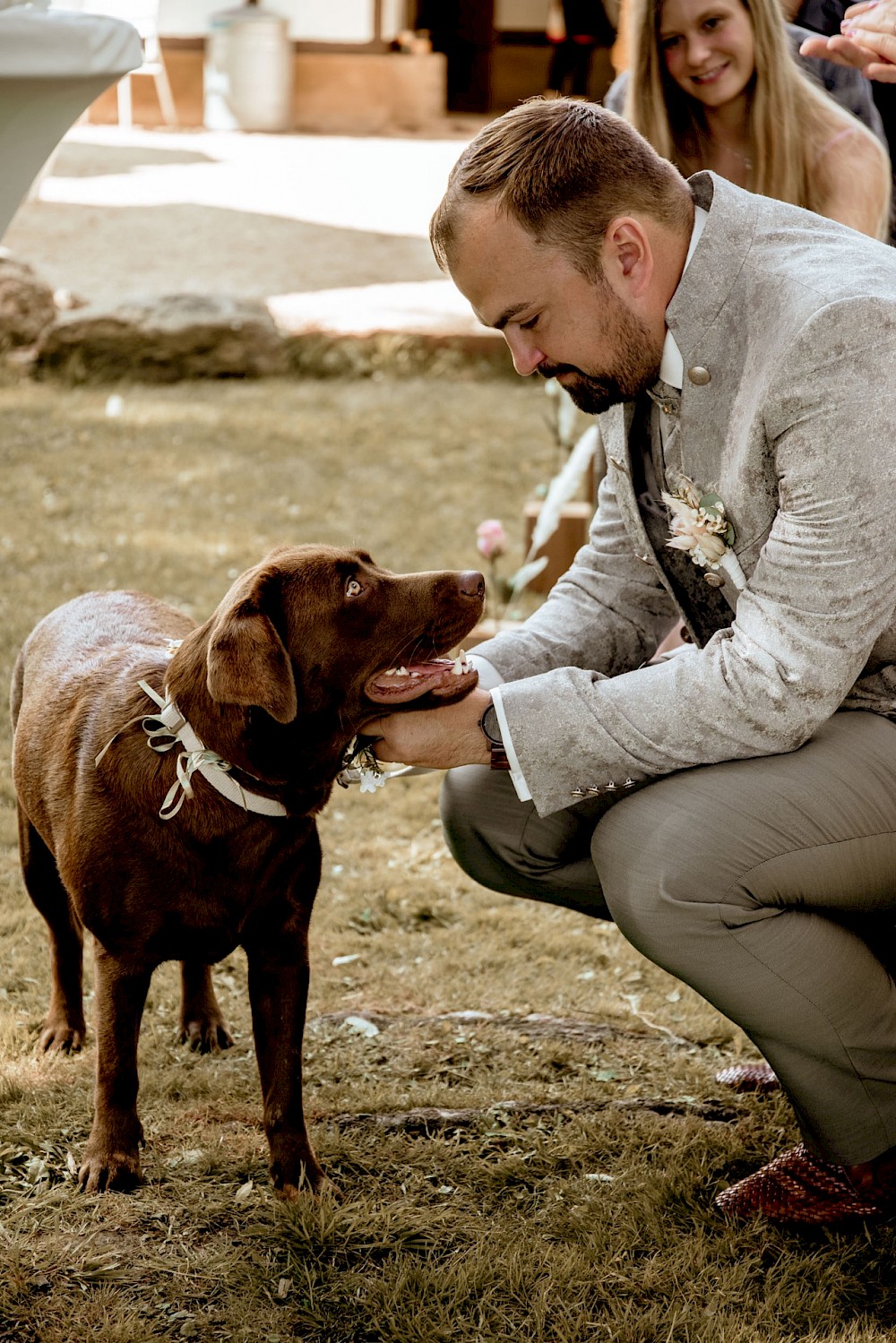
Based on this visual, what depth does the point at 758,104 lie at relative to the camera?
395cm

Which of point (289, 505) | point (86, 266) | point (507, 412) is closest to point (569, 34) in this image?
point (86, 266)

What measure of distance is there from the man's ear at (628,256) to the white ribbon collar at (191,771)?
1104 mm

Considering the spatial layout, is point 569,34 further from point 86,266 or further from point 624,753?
point 624,753

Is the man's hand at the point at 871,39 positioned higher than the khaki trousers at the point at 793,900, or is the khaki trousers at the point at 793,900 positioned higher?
the man's hand at the point at 871,39

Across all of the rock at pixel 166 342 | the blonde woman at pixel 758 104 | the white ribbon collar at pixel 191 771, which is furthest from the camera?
the rock at pixel 166 342

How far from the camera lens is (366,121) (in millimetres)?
18312

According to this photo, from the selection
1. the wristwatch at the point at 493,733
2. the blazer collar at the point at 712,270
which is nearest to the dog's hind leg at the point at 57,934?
the wristwatch at the point at 493,733

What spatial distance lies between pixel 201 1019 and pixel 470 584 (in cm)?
125

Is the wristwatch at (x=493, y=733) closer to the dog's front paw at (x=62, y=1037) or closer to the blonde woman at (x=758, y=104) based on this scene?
the dog's front paw at (x=62, y=1037)

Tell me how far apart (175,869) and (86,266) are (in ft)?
31.7

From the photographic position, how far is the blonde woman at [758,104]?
388cm

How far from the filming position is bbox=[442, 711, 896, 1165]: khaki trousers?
2.54 m

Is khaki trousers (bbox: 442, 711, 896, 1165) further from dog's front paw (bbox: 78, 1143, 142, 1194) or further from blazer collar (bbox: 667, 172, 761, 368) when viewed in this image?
dog's front paw (bbox: 78, 1143, 142, 1194)

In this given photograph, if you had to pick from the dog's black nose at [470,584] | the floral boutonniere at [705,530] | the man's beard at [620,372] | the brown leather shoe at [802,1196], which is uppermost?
the man's beard at [620,372]
